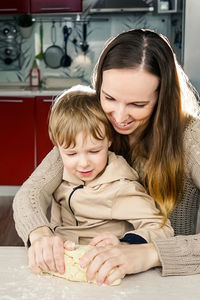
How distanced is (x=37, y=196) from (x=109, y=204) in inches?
7.9

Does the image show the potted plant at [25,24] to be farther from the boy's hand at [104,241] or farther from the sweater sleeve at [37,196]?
the boy's hand at [104,241]

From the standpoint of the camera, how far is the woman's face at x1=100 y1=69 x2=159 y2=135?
49.1 inches

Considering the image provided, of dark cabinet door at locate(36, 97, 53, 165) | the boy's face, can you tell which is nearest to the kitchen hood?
dark cabinet door at locate(36, 97, 53, 165)

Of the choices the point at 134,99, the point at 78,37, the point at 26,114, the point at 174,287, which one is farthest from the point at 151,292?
the point at 78,37

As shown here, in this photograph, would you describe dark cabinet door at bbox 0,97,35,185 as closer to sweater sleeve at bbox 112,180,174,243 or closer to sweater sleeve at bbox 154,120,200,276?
sweater sleeve at bbox 112,180,174,243

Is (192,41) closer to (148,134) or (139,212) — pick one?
(148,134)

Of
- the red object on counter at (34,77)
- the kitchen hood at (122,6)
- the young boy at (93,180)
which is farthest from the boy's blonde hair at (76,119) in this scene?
the red object on counter at (34,77)

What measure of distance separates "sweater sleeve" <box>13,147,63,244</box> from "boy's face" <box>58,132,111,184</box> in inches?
4.4

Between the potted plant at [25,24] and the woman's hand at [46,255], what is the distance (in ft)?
11.4

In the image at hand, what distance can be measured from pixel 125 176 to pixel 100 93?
245 millimetres

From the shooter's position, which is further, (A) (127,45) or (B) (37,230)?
(A) (127,45)

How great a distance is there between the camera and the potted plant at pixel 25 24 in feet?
14.1

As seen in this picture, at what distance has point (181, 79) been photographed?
142 centimetres

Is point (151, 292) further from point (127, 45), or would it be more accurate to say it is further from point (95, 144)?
point (127, 45)
